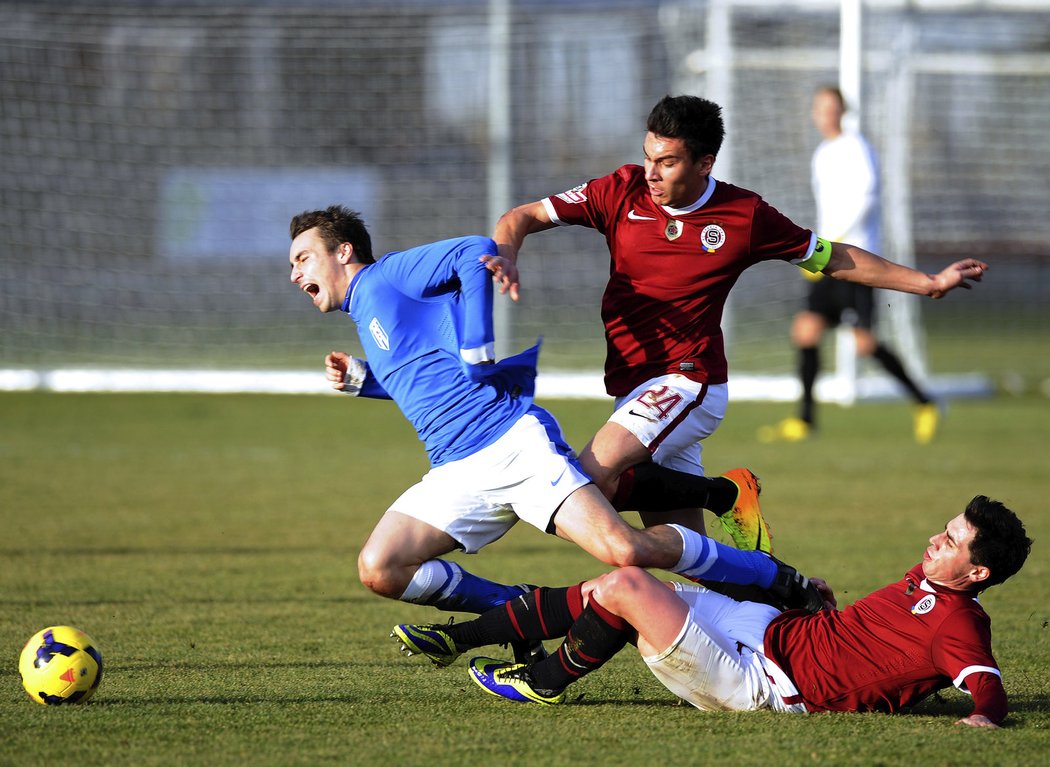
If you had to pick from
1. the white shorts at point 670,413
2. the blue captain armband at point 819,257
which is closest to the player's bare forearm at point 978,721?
the white shorts at point 670,413

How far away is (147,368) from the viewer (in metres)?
17.4

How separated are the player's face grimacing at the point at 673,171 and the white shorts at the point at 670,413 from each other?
0.70 meters

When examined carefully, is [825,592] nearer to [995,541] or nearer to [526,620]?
[995,541]

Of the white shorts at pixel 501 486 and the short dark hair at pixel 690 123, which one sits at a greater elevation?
the short dark hair at pixel 690 123

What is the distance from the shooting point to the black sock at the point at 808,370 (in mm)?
11914

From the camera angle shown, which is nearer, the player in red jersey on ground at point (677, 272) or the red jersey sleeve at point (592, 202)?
the player in red jersey on ground at point (677, 272)

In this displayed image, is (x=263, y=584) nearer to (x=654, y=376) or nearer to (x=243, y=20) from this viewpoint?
(x=654, y=376)

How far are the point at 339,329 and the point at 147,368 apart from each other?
5.04 m

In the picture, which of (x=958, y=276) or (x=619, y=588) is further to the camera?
(x=958, y=276)

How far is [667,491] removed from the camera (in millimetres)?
5379

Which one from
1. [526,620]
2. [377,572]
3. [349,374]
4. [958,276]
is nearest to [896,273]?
[958,276]

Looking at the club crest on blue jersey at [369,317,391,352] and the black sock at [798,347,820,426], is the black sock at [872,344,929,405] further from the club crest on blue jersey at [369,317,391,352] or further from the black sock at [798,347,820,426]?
the club crest on blue jersey at [369,317,391,352]

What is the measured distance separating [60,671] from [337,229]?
186 centimetres

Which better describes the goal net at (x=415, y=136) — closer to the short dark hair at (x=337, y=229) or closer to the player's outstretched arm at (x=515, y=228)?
the player's outstretched arm at (x=515, y=228)
